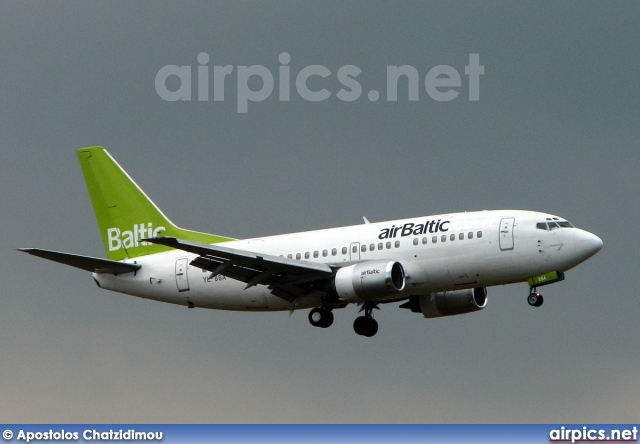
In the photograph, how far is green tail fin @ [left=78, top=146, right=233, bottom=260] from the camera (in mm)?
73250

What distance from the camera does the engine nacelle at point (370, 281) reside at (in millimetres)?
61938

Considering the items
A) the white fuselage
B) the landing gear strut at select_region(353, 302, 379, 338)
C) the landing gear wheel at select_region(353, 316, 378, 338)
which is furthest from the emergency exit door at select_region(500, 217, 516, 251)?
the landing gear wheel at select_region(353, 316, 378, 338)

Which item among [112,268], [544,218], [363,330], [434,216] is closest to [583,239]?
[544,218]

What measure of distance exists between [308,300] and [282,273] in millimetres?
2324

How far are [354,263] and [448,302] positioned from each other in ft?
20.6

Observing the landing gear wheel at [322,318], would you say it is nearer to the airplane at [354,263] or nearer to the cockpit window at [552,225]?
the airplane at [354,263]

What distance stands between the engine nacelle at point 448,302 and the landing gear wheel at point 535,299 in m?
6.29

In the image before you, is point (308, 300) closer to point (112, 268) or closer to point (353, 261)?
point (353, 261)

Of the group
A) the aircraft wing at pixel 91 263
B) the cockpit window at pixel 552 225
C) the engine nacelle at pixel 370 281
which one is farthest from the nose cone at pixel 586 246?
the aircraft wing at pixel 91 263

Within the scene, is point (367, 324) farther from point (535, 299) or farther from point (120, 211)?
point (120, 211)

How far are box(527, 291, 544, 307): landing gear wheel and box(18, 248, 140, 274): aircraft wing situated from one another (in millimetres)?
20129

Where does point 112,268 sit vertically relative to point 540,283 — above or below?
above

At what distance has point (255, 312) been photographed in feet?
227

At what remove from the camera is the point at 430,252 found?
62.8 m
